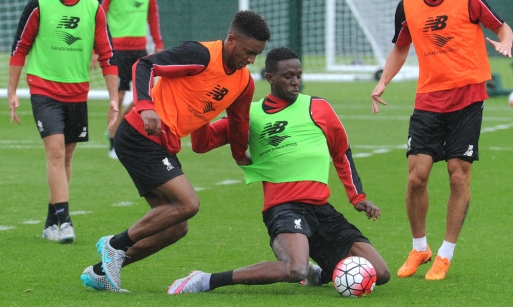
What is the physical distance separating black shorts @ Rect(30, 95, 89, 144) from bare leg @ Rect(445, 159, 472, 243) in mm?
3306

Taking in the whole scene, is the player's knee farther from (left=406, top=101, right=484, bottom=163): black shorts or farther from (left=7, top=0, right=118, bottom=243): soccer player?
(left=7, top=0, right=118, bottom=243): soccer player

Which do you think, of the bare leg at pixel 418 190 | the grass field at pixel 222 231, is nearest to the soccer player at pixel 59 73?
the grass field at pixel 222 231

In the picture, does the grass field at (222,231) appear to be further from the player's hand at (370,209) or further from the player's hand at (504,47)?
the player's hand at (504,47)

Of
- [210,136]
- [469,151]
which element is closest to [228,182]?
[210,136]

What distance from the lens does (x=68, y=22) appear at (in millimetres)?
8289

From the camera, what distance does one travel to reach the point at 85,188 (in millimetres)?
10820

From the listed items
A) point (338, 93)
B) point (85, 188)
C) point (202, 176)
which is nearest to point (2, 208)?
point (85, 188)

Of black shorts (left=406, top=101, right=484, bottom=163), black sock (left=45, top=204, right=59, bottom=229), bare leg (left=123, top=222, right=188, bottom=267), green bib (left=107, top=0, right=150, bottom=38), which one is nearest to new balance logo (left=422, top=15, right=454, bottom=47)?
black shorts (left=406, top=101, right=484, bottom=163)

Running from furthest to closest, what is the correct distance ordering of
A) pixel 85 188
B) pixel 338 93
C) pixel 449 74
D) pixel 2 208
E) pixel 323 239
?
pixel 338 93, pixel 85 188, pixel 2 208, pixel 449 74, pixel 323 239

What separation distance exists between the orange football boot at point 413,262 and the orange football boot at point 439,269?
0.13m

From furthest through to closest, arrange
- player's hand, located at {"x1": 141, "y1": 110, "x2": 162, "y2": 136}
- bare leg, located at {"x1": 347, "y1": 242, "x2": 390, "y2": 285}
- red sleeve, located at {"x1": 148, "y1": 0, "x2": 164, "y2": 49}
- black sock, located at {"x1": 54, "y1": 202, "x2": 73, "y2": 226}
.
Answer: red sleeve, located at {"x1": 148, "y1": 0, "x2": 164, "y2": 49} < black sock, located at {"x1": 54, "y1": 202, "x2": 73, "y2": 226} < bare leg, located at {"x1": 347, "y1": 242, "x2": 390, "y2": 285} < player's hand, located at {"x1": 141, "y1": 110, "x2": 162, "y2": 136}

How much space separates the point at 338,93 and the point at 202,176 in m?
13.0

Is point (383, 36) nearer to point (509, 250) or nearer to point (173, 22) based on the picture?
point (173, 22)

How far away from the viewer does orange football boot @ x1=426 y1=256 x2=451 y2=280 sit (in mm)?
6652
